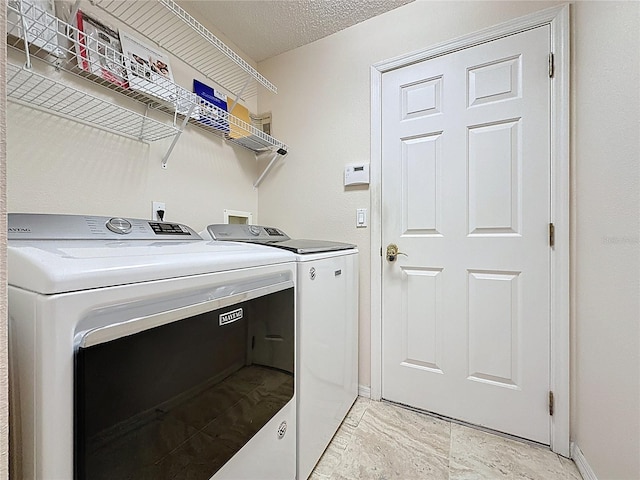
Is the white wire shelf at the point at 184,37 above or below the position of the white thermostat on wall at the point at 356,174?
above

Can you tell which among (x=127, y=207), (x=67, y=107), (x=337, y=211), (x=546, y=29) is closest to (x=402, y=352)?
(x=337, y=211)

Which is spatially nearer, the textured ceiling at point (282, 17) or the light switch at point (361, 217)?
the textured ceiling at point (282, 17)

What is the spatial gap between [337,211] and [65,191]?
1.35 metres

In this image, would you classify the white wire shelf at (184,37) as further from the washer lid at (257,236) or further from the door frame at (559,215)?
the door frame at (559,215)

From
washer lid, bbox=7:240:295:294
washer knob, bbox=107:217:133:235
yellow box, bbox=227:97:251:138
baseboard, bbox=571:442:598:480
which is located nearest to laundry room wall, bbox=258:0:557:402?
yellow box, bbox=227:97:251:138

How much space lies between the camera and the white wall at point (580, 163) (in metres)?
0.93

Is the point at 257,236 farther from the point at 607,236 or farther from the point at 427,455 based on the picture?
the point at 607,236

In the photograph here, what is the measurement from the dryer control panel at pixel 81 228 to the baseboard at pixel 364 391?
1384 mm

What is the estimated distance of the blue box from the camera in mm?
1538

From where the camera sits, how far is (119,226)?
3.46 feet

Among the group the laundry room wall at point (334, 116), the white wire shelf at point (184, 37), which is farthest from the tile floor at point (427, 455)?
the white wire shelf at point (184, 37)

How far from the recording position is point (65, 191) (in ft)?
3.70

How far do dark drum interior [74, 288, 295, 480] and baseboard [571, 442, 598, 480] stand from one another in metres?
1.28

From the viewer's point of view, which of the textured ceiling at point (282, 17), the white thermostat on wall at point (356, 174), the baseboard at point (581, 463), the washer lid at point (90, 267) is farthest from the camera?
the white thermostat on wall at point (356, 174)
